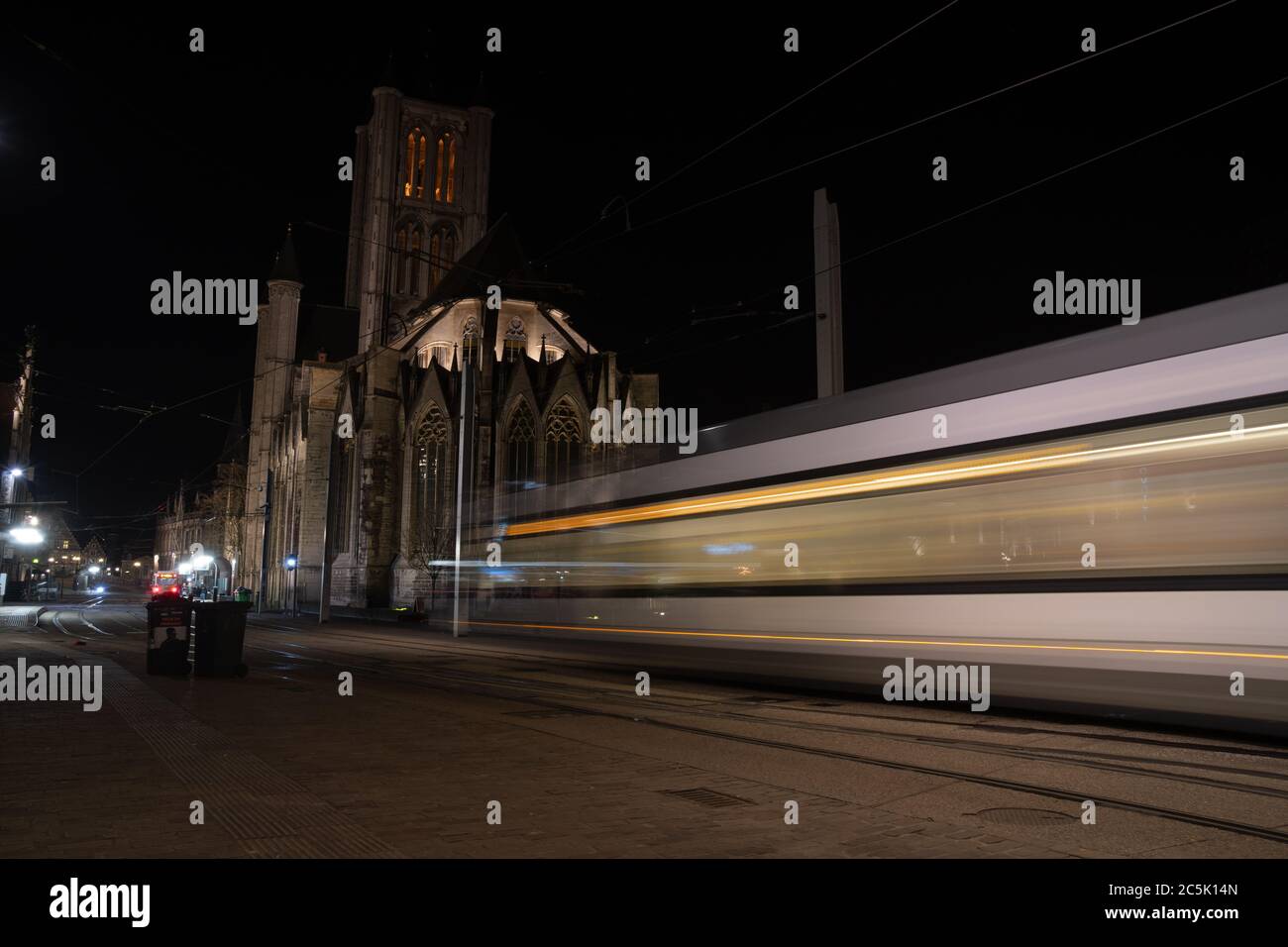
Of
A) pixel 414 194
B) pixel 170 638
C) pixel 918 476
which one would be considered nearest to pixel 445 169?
pixel 414 194

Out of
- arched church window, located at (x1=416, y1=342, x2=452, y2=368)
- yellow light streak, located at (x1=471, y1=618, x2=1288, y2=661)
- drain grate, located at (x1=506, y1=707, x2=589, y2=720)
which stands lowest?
drain grate, located at (x1=506, y1=707, x2=589, y2=720)

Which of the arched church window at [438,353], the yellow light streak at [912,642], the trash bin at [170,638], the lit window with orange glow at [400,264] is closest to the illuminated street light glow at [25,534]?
the arched church window at [438,353]

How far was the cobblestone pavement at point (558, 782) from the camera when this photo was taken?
14.9 ft

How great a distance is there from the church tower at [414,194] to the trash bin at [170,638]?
51.0 meters

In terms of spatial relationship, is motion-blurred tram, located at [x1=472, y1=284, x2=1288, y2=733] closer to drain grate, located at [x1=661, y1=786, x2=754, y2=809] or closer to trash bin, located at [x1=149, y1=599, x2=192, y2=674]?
drain grate, located at [x1=661, y1=786, x2=754, y2=809]

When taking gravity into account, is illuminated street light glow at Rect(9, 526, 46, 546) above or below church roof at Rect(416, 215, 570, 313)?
below

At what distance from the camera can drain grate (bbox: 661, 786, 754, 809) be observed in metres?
5.43

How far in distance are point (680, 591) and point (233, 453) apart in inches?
3647

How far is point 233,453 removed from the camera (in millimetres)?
94938

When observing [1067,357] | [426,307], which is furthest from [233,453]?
[1067,357]

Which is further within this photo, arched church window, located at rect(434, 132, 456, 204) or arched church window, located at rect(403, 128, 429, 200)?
arched church window, located at rect(434, 132, 456, 204)

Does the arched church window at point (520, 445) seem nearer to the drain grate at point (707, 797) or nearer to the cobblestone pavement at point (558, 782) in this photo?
the cobblestone pavement at point (558, 782)

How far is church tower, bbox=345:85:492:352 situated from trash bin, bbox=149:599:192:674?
167 feet

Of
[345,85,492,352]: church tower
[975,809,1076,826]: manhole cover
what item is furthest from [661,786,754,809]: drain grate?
[345,85,492,352]: church tower
